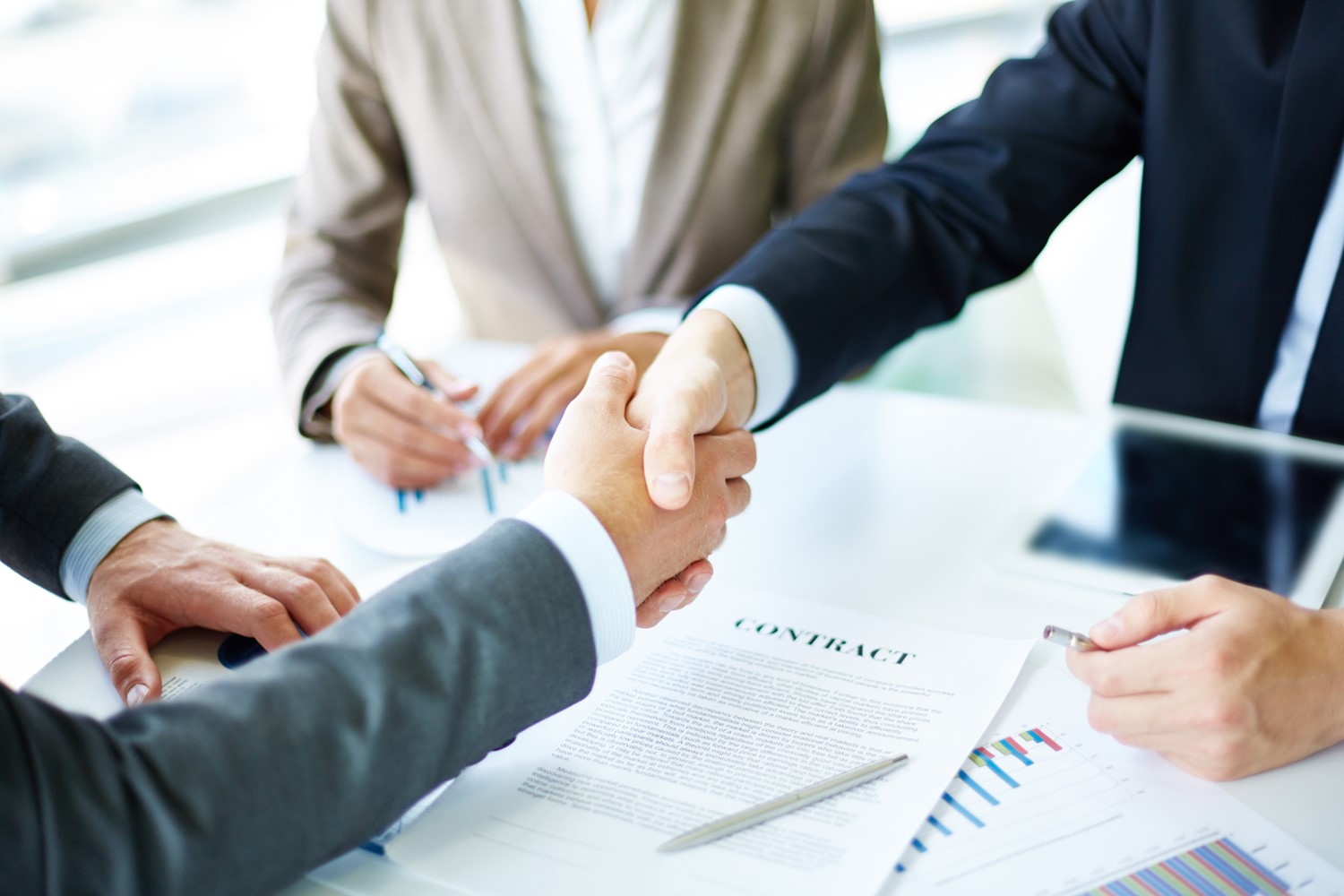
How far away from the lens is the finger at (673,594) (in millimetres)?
822

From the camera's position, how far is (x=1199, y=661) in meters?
0.71

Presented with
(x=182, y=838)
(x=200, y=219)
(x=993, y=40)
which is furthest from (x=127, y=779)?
(x=993, y=40)

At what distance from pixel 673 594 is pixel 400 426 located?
451mm

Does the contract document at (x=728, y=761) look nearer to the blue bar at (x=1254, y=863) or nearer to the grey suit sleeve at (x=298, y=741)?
the grey suit sleeve at (x=298, y=741)

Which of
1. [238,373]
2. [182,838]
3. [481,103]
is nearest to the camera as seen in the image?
[182,838]

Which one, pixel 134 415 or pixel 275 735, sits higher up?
pixel 275 735

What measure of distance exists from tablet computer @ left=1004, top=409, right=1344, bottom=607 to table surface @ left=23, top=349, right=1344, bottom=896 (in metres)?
0.03

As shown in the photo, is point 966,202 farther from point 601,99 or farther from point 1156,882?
point 1156,882

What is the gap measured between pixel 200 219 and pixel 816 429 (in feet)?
8.23

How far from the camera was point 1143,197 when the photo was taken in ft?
3.98

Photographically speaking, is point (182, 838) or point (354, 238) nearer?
point (182, 838)

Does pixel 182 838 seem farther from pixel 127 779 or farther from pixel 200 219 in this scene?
pixel 200 219

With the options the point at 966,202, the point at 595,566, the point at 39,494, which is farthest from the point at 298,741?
the point at 966,202

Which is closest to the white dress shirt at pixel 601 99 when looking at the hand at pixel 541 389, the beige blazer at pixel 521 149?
the beige blazer at pixel 521 149
